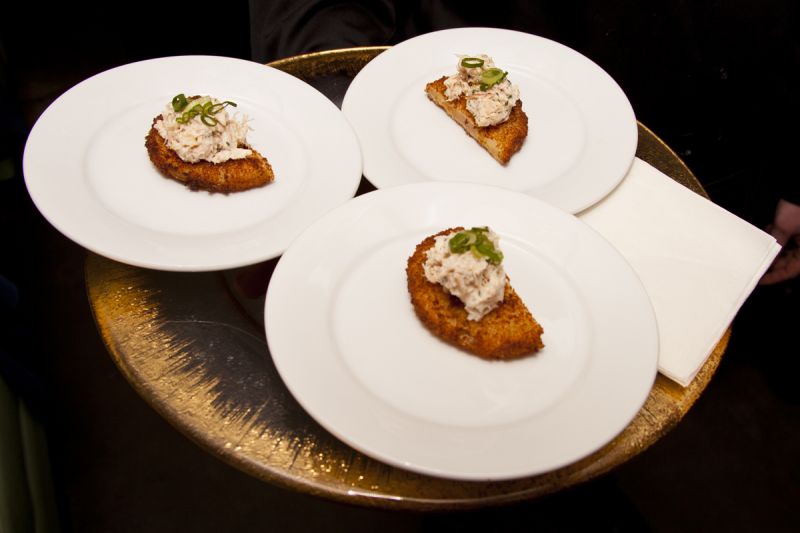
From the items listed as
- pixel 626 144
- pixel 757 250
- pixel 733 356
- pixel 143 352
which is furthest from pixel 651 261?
pixel 733 356

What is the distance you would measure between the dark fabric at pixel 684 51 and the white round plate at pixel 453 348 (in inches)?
44.2

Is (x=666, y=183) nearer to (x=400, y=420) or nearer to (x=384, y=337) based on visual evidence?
(x=384, y=337)

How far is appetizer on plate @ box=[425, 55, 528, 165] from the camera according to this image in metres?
2.22

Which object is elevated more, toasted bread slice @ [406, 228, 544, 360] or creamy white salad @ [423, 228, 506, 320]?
creamy white salad @ [423, 228, 506, 320]

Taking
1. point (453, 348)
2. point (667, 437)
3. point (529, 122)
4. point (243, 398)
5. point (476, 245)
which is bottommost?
point (667, 437)

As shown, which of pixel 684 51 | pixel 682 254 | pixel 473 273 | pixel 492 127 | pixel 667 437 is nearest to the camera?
pixel 473 273

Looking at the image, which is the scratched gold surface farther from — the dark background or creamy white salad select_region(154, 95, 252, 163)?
the dark background

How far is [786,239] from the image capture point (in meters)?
2.99

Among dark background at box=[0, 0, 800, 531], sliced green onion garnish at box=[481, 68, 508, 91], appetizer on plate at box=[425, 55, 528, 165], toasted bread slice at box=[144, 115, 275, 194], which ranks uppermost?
sliced green onion garnish at box=[481, 68, 508, 91]

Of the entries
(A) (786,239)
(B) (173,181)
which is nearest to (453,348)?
(B) (173,181)

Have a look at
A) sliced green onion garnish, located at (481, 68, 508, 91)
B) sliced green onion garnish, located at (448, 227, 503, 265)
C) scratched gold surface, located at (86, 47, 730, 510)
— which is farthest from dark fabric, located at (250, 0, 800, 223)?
scratched gold surface, located at (86, 47, 730, 510)

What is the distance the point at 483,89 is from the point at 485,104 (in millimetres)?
90

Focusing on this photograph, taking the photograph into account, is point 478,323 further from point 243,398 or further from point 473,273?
point 243,398

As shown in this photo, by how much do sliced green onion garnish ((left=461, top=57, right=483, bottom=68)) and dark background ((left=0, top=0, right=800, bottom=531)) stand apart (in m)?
0.70
